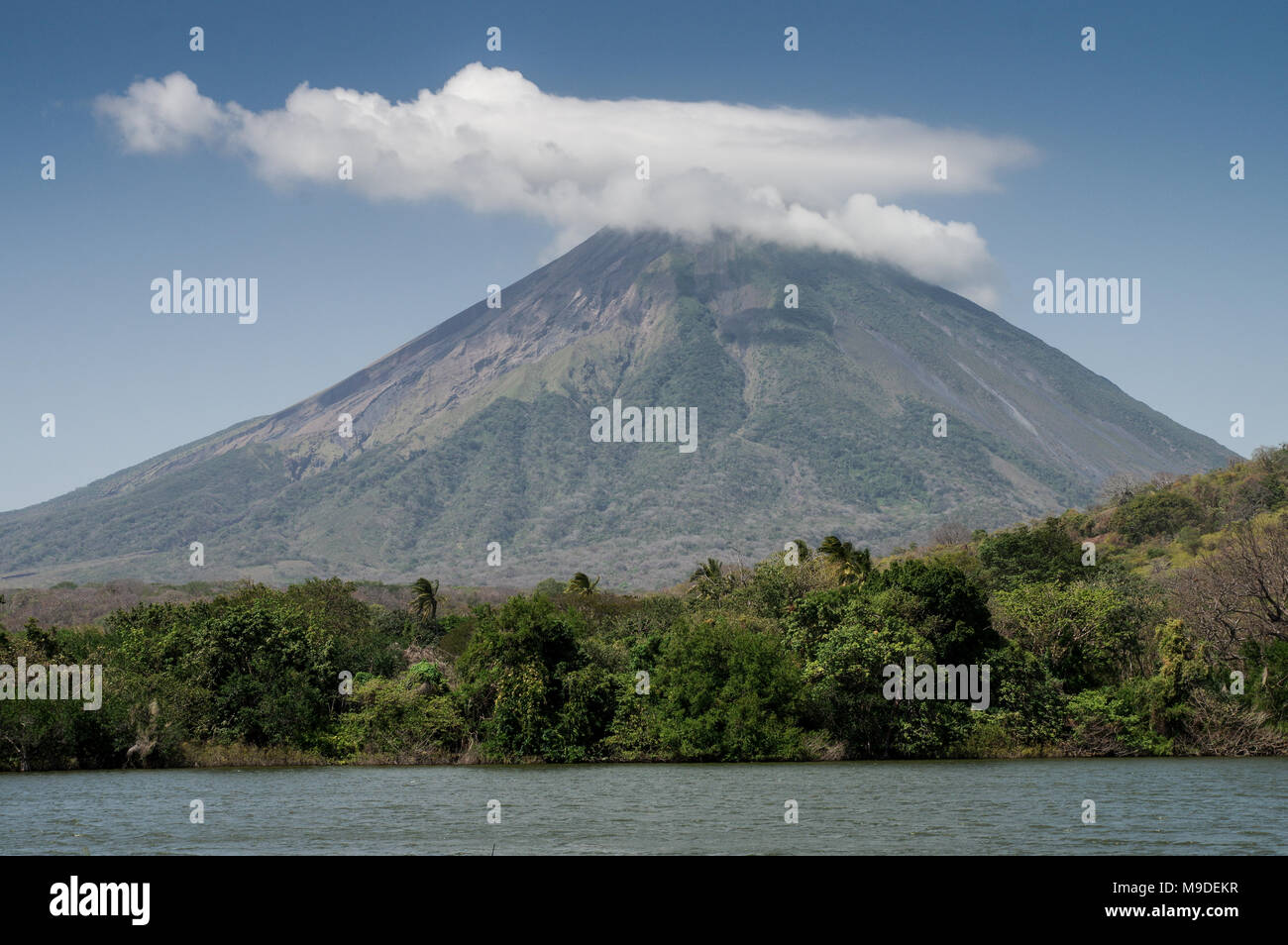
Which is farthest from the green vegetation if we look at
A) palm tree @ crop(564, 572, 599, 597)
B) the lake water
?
palm tree @ crop(564, 572, 599, 597)

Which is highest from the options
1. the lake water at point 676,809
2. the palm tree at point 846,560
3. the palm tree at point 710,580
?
the palm tree at point 846,560

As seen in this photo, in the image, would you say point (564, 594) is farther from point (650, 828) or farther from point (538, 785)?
point (650, 828)

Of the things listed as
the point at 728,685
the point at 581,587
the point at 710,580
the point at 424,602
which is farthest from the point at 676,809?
the point at 581,587

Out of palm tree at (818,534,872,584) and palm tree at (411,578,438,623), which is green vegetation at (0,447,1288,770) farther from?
palm tree at (411,578,438,623)

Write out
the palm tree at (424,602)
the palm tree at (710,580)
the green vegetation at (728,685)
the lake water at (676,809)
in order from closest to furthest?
the lake water at (676,809), the green vegetation at (728,685), the palm tree at (710,580), the palm tree at (424,602)

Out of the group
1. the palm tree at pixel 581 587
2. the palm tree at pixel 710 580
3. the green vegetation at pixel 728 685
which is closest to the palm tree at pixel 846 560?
the palm tree at pixel 710 580

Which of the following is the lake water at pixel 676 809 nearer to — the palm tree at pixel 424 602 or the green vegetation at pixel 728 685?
the green vegetation at pixel 728 685

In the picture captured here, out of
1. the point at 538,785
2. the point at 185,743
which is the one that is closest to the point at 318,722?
the point at 185,743
